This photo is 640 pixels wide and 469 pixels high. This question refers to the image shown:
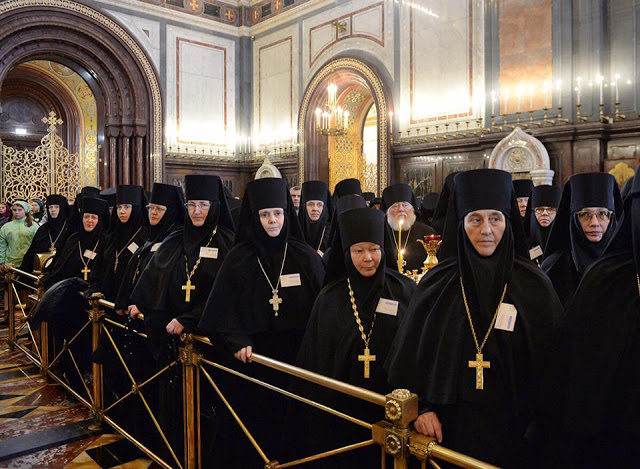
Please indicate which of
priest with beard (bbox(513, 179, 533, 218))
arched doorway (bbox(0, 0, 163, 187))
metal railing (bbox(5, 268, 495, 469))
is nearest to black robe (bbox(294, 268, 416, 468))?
metal railing (bbox(5, 268, 495, 469))

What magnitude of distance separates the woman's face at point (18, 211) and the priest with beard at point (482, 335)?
6.90m

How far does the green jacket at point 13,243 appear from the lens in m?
7.36

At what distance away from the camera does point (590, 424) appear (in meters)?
1.89

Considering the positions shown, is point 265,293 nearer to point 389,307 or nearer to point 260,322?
point 260,322

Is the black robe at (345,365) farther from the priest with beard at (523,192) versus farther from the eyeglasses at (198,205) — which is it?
the priest with beard at (523,192)

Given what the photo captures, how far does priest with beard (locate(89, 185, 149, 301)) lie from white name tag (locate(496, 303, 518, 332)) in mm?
3528

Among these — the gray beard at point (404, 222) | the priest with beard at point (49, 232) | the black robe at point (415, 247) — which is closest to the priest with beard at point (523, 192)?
the black robe at point (415, 247)

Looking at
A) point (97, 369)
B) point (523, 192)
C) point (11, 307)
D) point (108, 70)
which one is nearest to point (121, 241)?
point (97, 369)

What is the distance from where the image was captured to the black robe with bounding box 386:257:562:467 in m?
2.04

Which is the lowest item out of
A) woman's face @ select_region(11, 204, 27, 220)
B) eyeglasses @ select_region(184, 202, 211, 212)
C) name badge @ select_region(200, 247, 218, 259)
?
name badge @ select_region(200, 247, 218, 259)

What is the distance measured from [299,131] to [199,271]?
33.4ft

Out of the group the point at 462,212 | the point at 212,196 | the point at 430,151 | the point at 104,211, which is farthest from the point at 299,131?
the point at 462,212

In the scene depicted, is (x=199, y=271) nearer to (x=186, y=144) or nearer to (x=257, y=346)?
(x=257, y=346)

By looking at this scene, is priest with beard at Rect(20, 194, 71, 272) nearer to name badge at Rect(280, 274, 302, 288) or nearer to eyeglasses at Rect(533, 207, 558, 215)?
name badge at Rect(280, 274, 302, 288)
